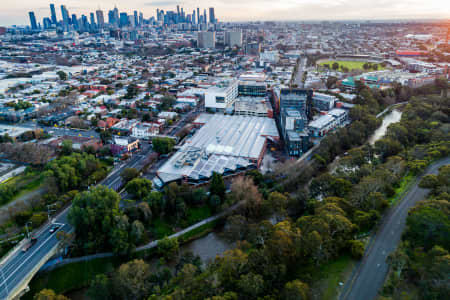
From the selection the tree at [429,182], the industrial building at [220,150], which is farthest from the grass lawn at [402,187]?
the industrial building at [220,150]

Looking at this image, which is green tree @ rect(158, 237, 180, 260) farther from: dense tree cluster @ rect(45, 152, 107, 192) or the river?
the river

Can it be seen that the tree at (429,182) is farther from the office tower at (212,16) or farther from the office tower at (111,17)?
the office tower at (212,16)

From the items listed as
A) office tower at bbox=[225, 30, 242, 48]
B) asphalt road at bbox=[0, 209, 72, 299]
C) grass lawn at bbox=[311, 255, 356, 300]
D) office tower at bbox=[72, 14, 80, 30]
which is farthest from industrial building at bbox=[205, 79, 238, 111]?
office tower at bbox=[72, 14, 80, 30]

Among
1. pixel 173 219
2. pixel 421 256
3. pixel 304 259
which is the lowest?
pixel 173 219

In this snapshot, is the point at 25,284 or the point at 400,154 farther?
the point at 400,154

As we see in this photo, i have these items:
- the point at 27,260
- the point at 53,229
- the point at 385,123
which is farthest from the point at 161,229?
the point at 385,123

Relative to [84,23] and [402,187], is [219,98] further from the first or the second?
[84,23]

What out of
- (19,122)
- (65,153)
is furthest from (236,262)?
(19,122)

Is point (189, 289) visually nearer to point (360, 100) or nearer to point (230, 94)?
point (230, 94)
